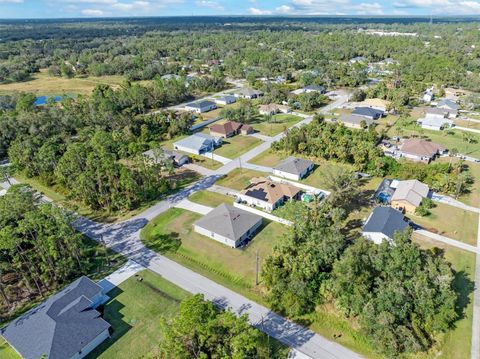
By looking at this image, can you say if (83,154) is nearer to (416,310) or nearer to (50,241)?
(50,241)

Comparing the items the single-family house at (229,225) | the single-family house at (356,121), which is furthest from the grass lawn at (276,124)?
the single-family house at (229,225)

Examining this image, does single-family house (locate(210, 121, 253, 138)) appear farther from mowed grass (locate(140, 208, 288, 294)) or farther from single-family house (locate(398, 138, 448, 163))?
single-family house (locate(398, 138, 448, 163))

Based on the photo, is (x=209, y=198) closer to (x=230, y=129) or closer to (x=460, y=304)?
(x=230, y=129)

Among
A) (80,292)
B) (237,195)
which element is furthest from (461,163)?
(80,292)

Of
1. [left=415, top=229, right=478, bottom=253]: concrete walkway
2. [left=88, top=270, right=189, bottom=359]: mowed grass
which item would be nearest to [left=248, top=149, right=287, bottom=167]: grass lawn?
[left=415, top=229, right=478, bottom=253]: concrete walkway

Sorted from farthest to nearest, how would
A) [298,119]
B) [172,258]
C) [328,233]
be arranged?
1. [298,119]
2. [172,258]
3. [328,233]
